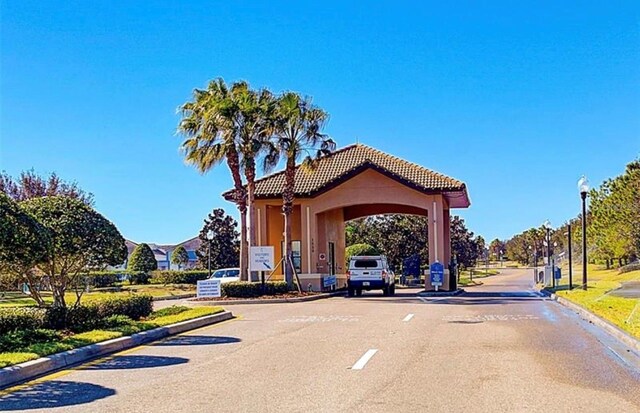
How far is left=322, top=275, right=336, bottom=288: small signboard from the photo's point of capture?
39094 mm

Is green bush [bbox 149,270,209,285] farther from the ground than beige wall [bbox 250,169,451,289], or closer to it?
closer to it

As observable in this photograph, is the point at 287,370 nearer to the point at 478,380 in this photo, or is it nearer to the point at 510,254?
the point at 478,380

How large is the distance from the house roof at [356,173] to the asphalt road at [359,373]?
820 inches

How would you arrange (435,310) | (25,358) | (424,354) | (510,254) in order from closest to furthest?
1. (25,358)
2. (424,354)
3. (435,310)
4. (510,254)

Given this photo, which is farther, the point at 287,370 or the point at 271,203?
the point at 271,203

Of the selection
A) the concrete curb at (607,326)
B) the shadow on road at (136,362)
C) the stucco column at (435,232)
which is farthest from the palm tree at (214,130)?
the shadow on road at (136,362)

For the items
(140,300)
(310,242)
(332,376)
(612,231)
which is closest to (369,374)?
(332,376)

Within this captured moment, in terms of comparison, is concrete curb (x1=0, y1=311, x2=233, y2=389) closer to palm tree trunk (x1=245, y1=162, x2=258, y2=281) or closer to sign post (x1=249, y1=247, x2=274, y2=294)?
sign post (x1=249, y1=247, x2=274, y2=294)

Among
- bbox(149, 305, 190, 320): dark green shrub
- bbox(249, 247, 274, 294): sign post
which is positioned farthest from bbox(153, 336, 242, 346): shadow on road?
bbox(249, 247, 274, 294): sign post

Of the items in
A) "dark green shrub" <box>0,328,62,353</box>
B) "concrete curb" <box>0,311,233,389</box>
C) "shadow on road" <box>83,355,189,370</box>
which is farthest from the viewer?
"dark green shrub" <box>0,328,62,353</box>

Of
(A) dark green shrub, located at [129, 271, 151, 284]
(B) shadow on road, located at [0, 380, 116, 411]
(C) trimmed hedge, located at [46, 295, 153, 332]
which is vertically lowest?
(A) dark green shrub, located at [129, 271, 151, 284]

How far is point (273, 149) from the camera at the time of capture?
112 feet

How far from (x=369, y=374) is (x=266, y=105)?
78.1ft

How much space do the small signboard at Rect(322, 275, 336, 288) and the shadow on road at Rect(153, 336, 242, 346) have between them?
23366 mm
